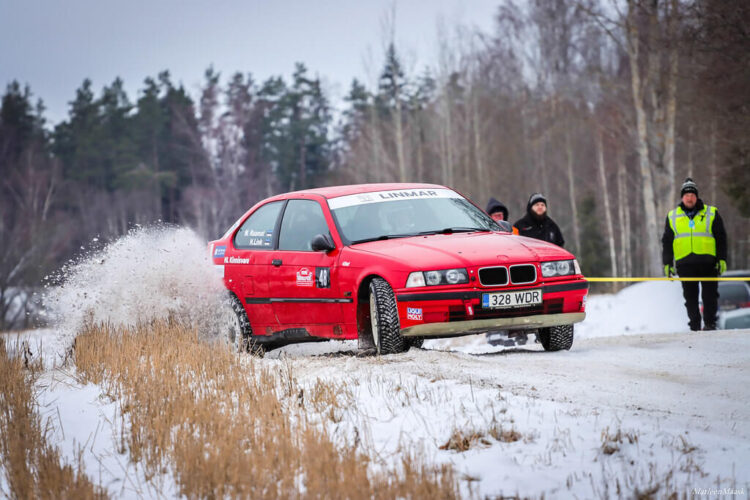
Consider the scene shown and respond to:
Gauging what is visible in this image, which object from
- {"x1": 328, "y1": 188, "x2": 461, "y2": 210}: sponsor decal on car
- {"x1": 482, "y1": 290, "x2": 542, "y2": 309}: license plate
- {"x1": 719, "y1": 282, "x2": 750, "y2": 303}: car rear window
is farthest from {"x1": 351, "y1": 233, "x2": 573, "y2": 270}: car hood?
{"x1": 719, "y1": 282, "x2": 750, "y2": 303}: car rear window

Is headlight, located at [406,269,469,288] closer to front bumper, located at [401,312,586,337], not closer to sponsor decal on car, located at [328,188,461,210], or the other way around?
front bumper, located at [401,312,586,337]

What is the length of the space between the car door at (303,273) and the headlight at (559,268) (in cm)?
181

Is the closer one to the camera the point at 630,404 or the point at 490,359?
the point at 630,404

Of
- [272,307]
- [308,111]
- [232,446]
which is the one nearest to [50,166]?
[308,111]

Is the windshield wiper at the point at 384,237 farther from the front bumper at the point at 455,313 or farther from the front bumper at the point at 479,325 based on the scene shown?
the front bumper at the point at 479,325

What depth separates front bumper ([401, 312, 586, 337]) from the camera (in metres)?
7.55

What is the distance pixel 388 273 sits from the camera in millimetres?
7766

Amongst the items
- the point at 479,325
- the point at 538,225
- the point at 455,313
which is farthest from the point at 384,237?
the point at 538,225

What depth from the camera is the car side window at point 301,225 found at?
901 centimetres

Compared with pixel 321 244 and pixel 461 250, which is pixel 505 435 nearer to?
pixel 461 250

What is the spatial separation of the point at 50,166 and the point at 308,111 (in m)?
18.2

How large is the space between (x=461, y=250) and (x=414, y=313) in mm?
696

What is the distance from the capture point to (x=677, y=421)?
5.40 m

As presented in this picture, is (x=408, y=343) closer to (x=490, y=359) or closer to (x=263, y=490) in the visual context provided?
(x=490, y=359)
